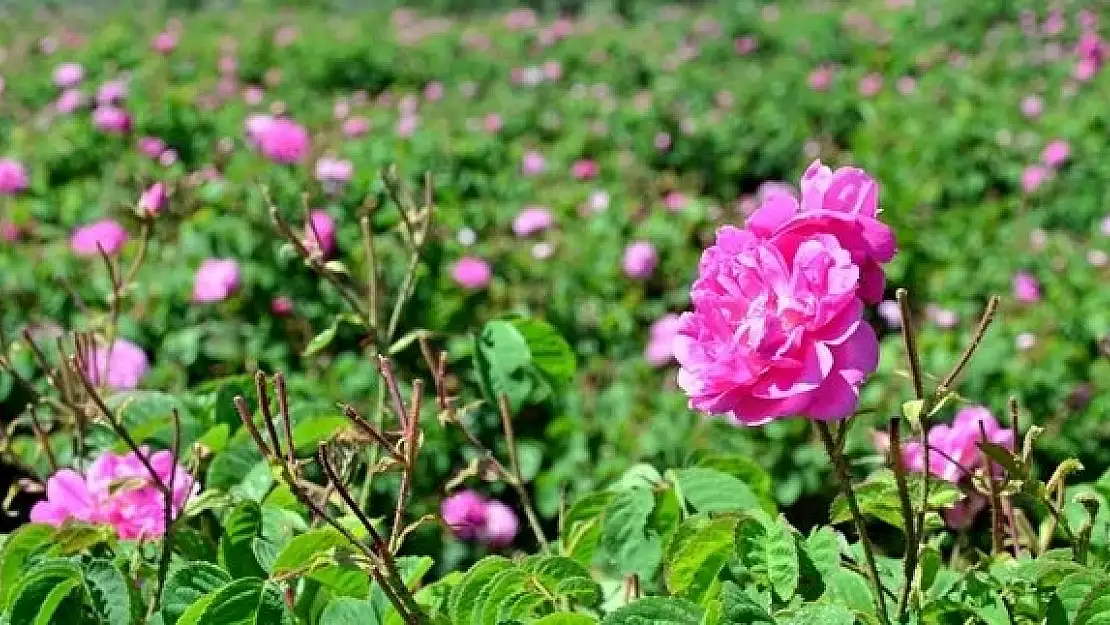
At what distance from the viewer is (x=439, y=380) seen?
0.92m

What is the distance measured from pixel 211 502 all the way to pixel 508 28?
8231 mm

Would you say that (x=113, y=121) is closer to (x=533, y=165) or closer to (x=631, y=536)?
(x=533, y=165)

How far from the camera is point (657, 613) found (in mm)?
750

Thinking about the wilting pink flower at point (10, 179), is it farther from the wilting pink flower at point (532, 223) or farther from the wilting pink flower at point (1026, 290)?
the wilting pink flower at point (1026, 290)

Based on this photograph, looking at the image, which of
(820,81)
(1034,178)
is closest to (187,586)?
(1034,178)

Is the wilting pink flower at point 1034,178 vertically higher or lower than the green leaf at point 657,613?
lower

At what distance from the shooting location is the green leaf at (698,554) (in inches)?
34.5

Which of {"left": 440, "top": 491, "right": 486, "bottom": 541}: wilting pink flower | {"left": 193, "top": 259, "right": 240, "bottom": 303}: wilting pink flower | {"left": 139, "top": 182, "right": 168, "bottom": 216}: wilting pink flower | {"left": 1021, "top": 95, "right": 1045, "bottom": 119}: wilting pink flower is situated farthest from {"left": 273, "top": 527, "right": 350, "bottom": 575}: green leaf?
{"left": 1021, "top": 95, "right": 1045, "bottom": 119}: wilting pink flower

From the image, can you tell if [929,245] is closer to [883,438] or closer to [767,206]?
[883,438]

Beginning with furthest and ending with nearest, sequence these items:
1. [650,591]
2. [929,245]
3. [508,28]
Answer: [508,28] → [929,245] → [650,591]

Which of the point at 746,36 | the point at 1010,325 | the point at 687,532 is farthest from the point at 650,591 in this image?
the point at 746,36

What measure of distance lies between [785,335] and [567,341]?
1.70 meters

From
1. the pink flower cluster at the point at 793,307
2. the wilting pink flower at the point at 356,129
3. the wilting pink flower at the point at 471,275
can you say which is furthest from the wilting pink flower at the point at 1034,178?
the pink flower cluster at the point at 793,307

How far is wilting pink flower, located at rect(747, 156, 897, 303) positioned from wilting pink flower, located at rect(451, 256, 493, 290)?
77.2 inches
